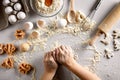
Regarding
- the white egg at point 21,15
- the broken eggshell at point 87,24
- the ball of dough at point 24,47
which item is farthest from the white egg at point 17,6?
the broken eggshell at point 87,24

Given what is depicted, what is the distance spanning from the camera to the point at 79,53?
135 cm

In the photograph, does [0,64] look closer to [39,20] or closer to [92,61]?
[39,20]

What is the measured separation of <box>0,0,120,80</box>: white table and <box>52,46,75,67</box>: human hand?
0.04 metres

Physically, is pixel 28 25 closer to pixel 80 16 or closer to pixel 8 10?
pixel 8 10

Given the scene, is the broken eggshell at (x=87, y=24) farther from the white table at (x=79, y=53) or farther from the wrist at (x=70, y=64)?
the wrist at (x=70, y=64)

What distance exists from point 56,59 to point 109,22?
0.24 m

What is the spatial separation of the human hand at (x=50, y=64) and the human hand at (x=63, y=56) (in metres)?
0.02

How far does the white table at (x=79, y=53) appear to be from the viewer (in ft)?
4.41

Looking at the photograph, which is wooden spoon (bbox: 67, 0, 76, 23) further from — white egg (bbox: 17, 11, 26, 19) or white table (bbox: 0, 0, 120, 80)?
white egg (bbox: 17, 11, 26, 19)

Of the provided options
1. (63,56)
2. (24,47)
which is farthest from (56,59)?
(24,47)

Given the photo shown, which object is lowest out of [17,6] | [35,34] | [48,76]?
[48,76]

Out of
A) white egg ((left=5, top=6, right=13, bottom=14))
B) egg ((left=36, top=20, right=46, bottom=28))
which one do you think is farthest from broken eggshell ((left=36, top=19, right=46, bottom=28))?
white egg ((left=5, top=6, right=13, bottom=14))

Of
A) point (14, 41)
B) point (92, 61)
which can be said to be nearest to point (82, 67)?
point (92, 61)

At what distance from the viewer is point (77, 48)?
1.35 m
